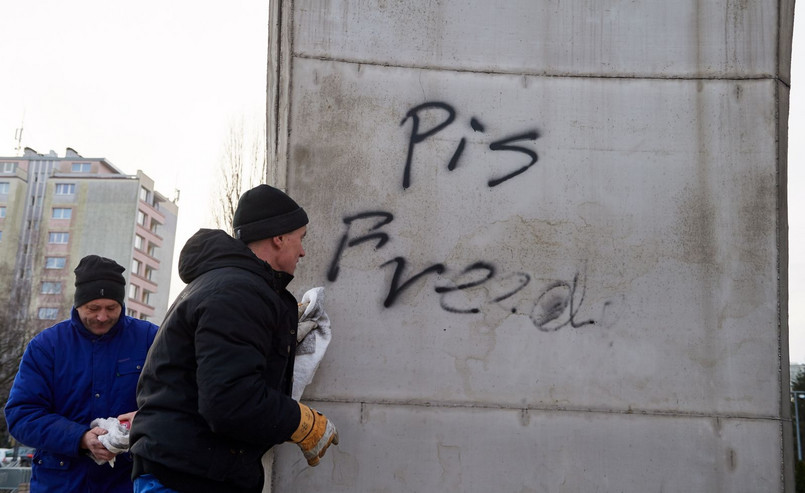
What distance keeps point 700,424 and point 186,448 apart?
2.48m

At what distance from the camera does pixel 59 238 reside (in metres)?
64.9

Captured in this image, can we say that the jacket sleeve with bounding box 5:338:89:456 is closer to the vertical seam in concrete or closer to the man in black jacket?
the man in black jacket

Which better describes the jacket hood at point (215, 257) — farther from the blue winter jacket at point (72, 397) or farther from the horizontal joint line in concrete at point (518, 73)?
the horizontal joint line in concrete at point (518, 73)

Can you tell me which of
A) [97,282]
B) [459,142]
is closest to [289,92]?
[459,142]

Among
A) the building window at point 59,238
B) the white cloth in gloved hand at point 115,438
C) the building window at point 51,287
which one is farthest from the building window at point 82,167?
the white cloth in gloved hand at point 115,438

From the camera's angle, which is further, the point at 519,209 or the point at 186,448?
the point at 519,209

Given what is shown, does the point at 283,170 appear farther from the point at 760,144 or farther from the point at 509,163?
the point at 760,144

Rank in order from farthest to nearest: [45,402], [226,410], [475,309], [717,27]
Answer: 1. [717,27]
2. [475,309]
3. [45,402]
4. [226,410]

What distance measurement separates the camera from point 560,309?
366 centimetres

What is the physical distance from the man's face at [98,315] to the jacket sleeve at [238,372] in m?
1.51

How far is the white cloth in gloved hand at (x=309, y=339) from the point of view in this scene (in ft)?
11.1

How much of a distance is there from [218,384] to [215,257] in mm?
480

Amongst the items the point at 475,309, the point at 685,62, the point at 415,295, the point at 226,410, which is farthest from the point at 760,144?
the point at 226,410

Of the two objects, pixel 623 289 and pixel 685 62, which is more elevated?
pixel 685 62
